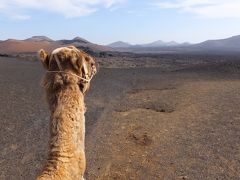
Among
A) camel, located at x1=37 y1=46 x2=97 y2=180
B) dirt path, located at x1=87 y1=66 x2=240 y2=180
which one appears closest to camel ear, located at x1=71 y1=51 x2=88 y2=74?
camel, located at x1=37 y1=46 x2=97 y2=180

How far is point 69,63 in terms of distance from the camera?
2676mm

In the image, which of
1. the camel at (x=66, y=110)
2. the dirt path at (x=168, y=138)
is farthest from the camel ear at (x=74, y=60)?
the dirt path at (x=168, y=138)

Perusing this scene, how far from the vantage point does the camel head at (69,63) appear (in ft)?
8.75

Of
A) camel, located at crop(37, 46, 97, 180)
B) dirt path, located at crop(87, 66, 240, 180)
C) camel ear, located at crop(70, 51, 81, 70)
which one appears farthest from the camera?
dirt path, located at crop(87, 66, 240, 180)

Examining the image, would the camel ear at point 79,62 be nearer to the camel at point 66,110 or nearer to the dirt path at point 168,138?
the camel at point 66,110

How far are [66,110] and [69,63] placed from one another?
0.29m

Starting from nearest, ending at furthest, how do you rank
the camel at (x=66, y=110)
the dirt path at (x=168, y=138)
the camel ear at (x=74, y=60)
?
the camel at (x=66, y=110) < the camel ear at (x=74, y=60) < the dirt path at (x=168, y=138)

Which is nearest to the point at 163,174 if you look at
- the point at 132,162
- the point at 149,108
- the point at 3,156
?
the point at 132,162

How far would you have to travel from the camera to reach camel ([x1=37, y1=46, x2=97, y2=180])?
2.54 meters

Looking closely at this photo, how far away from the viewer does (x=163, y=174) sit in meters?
7.42

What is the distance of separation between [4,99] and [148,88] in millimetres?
6784

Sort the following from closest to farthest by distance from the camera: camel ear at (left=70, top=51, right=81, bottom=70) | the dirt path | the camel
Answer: the camel, camel ear at (left=70, top=51, right=81, bottom=70), the dirt path

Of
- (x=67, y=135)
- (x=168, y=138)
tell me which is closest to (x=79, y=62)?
(x=67, y=135)

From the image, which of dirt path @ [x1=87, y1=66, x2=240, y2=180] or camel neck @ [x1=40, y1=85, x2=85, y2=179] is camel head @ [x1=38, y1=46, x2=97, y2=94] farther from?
dirt path @ [x1=87, y1=66, x2=240, y2=180]
